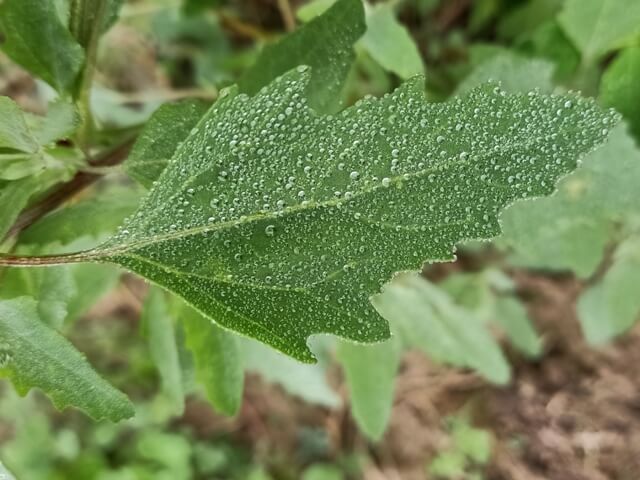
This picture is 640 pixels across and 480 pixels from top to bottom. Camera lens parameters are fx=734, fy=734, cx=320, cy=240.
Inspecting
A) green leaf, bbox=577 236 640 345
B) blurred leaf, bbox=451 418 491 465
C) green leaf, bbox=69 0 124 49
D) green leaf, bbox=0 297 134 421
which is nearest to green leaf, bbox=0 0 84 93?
green leaf, bbox=69 0 124 49

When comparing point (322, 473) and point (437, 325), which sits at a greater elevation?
point (437, 325)

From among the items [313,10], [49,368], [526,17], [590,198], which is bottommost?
[49,368]

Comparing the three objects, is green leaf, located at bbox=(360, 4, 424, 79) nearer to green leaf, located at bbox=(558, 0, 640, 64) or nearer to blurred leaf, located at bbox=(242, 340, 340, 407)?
green leaf, located at bbox=(558, 0, 640, 64)

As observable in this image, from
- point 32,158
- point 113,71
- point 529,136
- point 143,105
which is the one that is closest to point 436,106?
point 529,136

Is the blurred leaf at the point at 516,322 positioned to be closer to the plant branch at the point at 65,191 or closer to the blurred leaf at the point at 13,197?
the plant branch at the point at 65,191

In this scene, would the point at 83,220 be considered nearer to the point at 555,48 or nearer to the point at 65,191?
the point at 65,191

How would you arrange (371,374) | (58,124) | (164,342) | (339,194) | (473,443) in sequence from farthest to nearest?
(473,443)
(371,374)
(164,342)
(58,124)
(339,194)

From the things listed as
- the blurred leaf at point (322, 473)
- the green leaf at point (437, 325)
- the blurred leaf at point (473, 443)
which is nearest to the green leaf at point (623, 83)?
the green leaf at point (437, 325)

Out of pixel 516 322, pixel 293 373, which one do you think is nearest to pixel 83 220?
pixel 293 373
